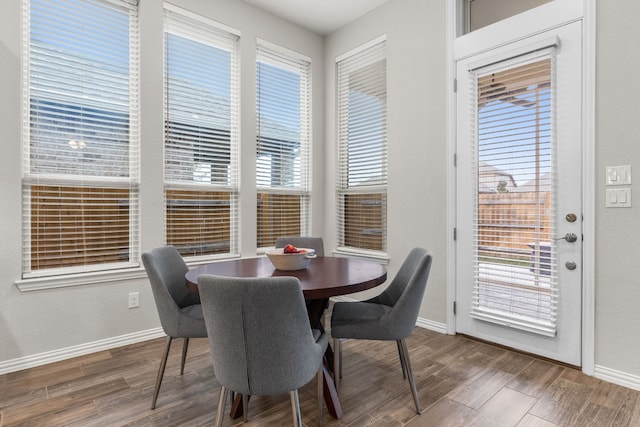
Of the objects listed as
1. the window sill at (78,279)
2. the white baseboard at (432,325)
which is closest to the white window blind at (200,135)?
the window sill at (78,279)

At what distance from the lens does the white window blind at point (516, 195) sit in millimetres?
2477

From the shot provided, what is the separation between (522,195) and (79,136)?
3.40 meters

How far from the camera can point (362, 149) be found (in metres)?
3.88

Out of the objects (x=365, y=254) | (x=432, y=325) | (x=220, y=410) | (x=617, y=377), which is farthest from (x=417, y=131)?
(x=220, y=410)

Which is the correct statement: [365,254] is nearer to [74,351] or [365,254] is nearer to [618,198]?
[618,198]

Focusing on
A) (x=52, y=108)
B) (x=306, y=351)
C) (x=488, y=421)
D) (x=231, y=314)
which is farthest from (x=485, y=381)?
(x=52, y=108)

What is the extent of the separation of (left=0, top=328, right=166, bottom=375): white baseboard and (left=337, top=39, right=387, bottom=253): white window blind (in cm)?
221

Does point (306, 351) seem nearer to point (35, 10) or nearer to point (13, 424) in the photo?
point (13, 424)

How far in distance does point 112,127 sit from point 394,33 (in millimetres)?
2734

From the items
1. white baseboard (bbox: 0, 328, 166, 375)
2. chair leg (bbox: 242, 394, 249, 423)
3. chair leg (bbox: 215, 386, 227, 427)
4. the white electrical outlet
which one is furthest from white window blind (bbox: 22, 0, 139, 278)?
chair leg (bbox: 215, 386, 227, 427)

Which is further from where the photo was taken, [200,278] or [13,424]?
[13,424]

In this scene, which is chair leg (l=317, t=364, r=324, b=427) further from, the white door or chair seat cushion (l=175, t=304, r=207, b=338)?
the white door

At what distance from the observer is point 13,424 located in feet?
5.85

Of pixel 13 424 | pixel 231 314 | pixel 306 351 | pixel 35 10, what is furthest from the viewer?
pixel 35 10
